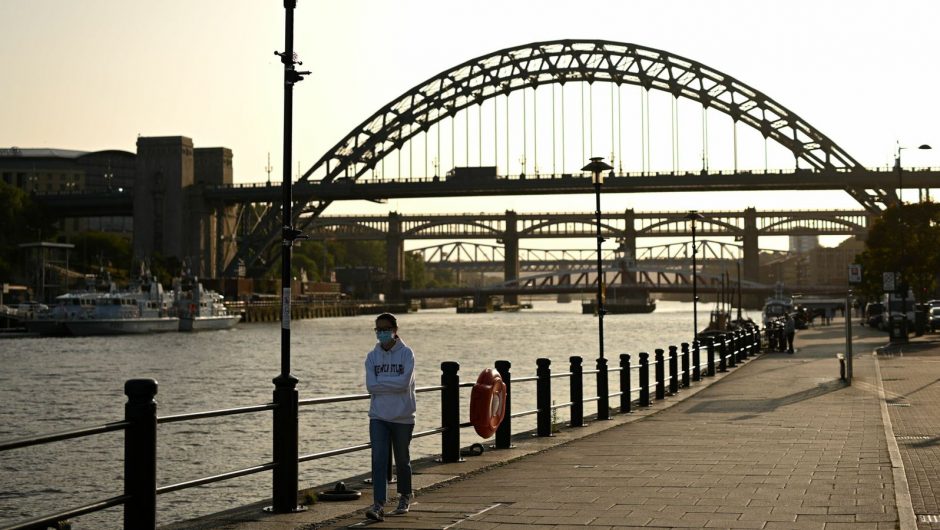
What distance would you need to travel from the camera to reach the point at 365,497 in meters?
13.2

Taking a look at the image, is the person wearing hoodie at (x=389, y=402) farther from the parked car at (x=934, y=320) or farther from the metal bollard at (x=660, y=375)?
the parked car at (x=934, y=320)

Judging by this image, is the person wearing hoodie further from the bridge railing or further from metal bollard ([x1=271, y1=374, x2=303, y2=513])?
metal bollard ([x1=271, y1=374, x2=303, y2=513])

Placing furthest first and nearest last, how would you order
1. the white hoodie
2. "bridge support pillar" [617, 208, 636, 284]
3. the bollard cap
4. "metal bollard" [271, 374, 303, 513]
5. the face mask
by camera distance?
1. "bridge support pillar" [617, 208, 636, 284]
2. "metal bollard" [271, 374, 303, 513]
3. the white hoodie
4. the face mask
5. the bollard cap

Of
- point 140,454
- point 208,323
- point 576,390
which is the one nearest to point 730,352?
point 576,390

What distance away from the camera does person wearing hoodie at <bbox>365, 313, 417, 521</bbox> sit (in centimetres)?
1157

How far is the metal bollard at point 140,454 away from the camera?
31.8 ft

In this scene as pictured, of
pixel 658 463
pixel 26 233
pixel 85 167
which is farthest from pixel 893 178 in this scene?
pixel 85 167

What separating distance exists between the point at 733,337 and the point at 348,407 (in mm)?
13578

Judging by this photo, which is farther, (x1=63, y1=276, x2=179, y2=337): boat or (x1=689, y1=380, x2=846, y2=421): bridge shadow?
(x1=63, y1=276, x2=179, y2=337): boat

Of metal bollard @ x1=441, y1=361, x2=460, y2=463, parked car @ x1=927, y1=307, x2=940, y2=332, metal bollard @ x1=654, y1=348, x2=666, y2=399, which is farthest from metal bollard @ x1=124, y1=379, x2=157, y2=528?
parked car @ x1=927, y1=307, x2=940, y2=332

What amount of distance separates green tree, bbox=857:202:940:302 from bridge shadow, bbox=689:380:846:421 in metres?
41.3

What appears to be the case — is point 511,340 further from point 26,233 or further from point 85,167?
point 85,167

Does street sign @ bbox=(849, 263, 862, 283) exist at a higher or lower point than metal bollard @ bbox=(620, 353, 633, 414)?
higher

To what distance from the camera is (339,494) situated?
515 inches
